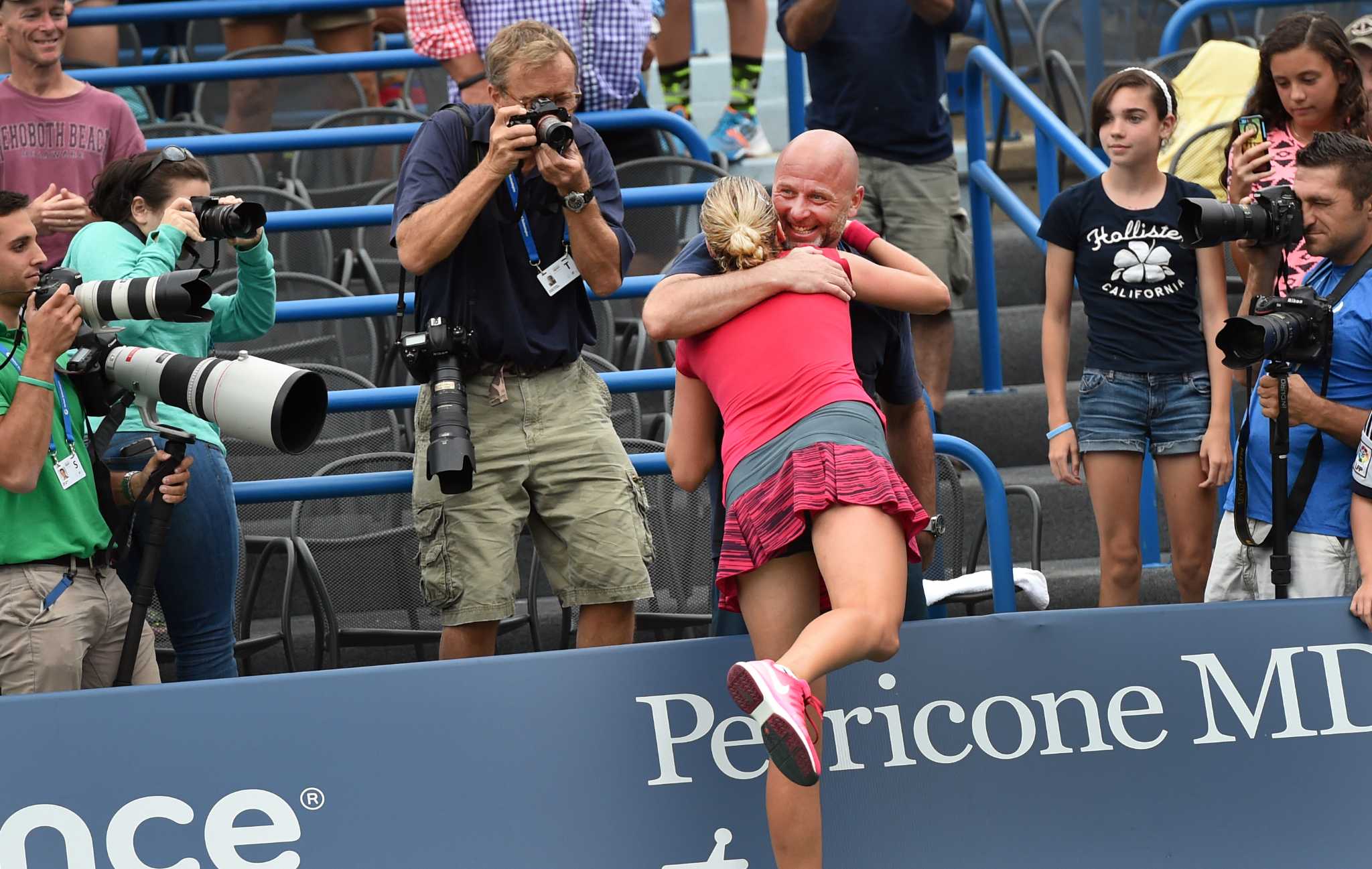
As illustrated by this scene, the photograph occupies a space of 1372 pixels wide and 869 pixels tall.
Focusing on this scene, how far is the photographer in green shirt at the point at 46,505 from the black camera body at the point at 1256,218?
2453 mm

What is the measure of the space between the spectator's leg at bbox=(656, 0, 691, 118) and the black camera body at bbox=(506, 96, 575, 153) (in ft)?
10.9

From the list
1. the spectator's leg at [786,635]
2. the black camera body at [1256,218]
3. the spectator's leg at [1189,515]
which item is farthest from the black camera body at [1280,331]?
the spectator's leg at [786,635]

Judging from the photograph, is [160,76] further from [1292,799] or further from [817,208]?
[1292,799]

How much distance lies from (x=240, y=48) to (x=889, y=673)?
5.06m

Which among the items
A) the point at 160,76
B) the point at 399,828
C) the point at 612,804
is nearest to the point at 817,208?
the point at 612,804

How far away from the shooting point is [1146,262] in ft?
15.7

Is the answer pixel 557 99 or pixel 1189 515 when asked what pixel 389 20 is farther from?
pixel 1189 515

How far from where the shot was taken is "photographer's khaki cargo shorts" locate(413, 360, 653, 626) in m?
4.24

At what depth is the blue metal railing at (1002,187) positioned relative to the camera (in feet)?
18.6

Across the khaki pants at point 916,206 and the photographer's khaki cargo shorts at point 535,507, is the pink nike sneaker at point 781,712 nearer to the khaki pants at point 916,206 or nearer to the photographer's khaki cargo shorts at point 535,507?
the photographer's khaki cargo shorts at point 535,507

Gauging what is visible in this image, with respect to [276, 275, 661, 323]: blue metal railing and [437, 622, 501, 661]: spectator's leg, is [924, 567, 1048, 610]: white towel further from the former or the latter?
[276, 275, 661, 323]: blue metal railing

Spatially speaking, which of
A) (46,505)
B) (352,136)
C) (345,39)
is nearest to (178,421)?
(46,505)

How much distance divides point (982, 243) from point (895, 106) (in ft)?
2.35

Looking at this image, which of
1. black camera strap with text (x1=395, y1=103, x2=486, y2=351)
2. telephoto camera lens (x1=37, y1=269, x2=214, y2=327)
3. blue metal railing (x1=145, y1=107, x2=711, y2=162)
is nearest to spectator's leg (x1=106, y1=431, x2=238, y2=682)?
telephoto camera lens (x1=37, y1=269, x2=214, y2=327)
